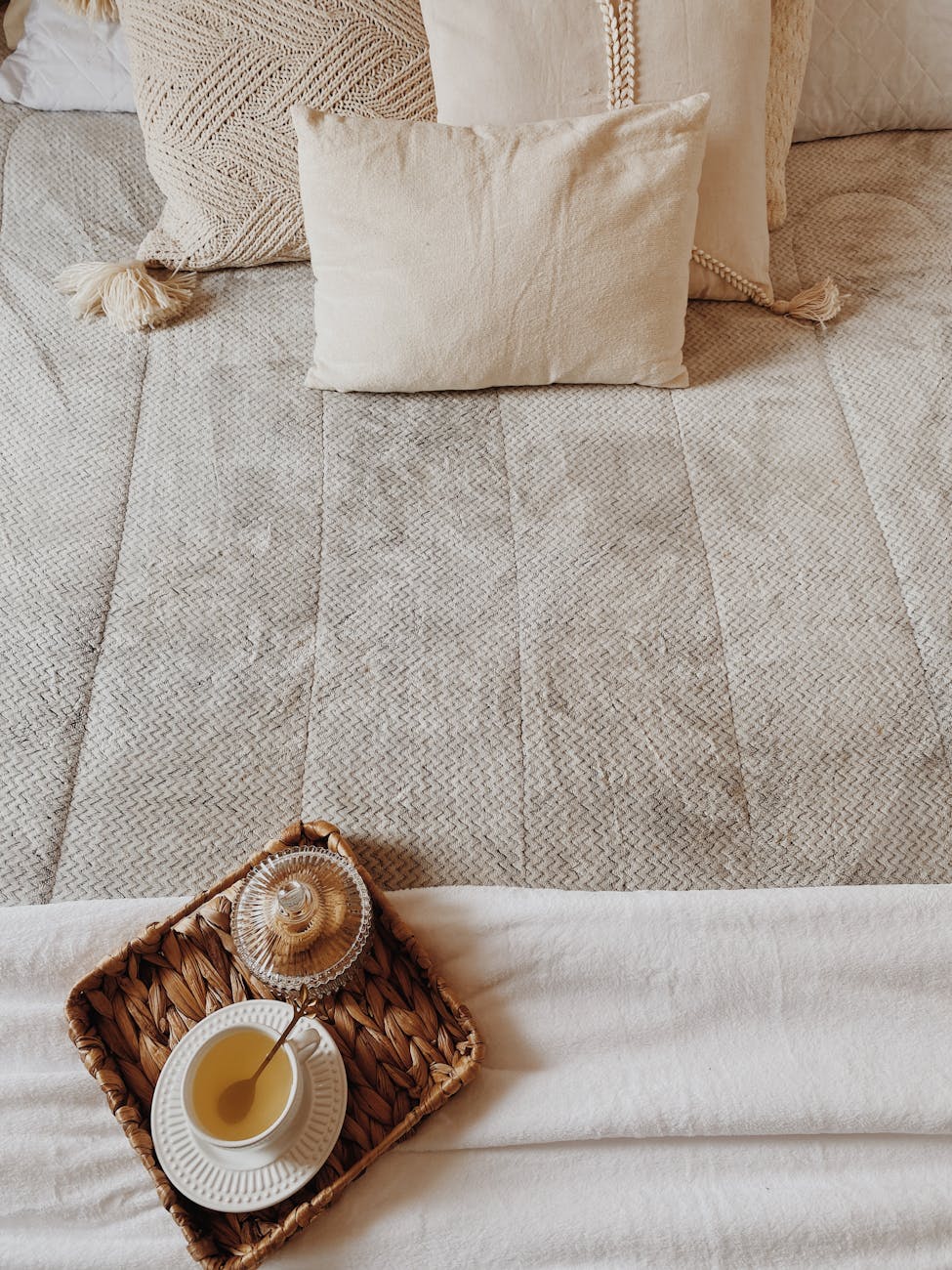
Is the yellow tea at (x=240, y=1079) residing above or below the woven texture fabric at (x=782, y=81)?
below

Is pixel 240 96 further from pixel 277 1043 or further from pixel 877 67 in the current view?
pixel 277 1043

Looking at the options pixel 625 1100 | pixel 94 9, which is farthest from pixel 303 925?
pixel 94 9

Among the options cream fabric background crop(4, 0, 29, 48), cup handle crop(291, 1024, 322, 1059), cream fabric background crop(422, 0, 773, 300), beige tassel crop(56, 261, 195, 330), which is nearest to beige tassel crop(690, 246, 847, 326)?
cream fabric background crop(422, 0, 773, 300)

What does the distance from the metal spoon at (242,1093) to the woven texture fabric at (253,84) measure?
991 millimetres

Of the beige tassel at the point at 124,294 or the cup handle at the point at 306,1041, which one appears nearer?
the cup handle at the point at 306,1041

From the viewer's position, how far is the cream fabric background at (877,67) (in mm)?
1480

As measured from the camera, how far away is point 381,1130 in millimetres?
780

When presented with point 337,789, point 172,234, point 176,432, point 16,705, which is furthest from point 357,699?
point 172,234

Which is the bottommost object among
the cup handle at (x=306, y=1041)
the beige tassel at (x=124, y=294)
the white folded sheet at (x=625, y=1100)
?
the white folded sheet at (x=625, y=1100)

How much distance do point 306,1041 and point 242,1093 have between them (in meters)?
0.06

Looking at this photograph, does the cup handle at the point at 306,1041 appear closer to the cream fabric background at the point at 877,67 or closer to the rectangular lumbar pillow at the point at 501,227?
the rectangular lumbar pillow at the point at 501,227

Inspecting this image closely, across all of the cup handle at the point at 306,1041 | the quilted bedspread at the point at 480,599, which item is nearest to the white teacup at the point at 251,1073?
the cup handle at the point at 306,1041

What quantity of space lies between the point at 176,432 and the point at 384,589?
341 millimetres

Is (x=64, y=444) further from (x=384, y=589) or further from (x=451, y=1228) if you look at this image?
(x=451, y=1228)
